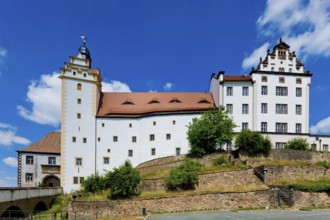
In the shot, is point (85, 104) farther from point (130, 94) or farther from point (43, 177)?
point (43, 177)

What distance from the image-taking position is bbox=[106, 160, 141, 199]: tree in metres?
24.6

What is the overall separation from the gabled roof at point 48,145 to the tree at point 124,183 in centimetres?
1834

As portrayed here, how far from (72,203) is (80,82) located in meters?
20.5

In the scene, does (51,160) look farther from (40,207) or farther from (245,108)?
(245,108)

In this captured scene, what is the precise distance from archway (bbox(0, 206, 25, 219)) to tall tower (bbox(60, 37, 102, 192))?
45.8 ft

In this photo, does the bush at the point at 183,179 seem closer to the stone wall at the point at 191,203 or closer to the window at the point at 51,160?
the stone wall at the point at 191,203

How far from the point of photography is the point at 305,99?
35969 millimetres

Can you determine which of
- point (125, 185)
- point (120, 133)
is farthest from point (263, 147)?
point (120, 133)

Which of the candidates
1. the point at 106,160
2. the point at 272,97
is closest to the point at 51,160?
the point at 106,160

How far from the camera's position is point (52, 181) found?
38750mm

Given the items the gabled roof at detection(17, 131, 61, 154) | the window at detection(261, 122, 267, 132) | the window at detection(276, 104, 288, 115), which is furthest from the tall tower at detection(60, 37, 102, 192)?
the window at detection(276, 104, 288, 115)

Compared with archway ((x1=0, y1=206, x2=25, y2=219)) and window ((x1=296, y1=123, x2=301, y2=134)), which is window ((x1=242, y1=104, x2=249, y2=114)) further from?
archway ((x1=0, y1=206, x2=25, y2=219))

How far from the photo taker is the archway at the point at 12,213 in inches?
788

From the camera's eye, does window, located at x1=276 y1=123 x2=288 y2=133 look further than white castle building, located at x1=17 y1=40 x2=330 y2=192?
No
